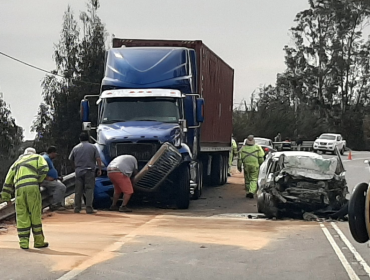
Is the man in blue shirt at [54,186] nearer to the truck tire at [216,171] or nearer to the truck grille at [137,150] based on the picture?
the truck grille at [137,150]

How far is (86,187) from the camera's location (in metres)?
15.5

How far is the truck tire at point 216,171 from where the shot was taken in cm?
2494

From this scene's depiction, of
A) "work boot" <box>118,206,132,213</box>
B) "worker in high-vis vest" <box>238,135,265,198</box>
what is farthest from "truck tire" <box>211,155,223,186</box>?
"work boot" <box>118,206,132,213</box>

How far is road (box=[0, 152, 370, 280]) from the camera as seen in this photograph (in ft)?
28.7

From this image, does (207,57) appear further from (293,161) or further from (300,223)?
(300,223)

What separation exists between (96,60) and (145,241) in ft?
94.2

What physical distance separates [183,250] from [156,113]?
Result: 7.51 meters

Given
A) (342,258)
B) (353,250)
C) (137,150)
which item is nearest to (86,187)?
(137,150)

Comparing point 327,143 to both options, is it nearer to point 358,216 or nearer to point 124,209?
point 124,209

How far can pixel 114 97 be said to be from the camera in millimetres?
17531

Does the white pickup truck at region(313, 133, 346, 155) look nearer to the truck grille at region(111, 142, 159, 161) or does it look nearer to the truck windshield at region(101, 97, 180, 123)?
the truck windshield at region(101, 97, 180, 123)

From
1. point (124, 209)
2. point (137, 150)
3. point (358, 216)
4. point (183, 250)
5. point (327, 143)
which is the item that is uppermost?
point (137, 150)

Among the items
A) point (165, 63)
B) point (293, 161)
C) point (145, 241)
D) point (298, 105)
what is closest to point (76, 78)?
point (165, 63)

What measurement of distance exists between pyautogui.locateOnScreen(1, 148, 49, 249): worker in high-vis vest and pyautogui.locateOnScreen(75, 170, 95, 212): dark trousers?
432 cm
